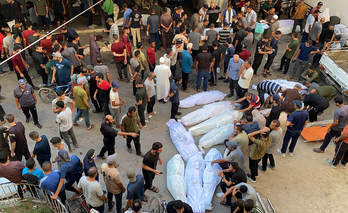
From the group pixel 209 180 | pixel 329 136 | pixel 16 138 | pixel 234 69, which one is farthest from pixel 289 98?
pixel 16 138

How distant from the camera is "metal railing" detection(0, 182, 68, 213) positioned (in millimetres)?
5047

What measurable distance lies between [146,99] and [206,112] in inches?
68.3

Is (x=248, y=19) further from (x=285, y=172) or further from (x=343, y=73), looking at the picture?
(x=285, y=172)

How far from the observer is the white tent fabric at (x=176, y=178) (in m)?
5.53

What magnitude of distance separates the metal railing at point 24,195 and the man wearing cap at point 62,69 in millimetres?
3334

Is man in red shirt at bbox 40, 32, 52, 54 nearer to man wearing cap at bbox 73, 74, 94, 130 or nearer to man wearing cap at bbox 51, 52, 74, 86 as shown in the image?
man wearing cap at bbox 51, 52, 74, 86

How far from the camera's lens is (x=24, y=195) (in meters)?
5.39

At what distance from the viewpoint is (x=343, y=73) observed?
26.7 ft

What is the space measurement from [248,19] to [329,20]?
133 inches

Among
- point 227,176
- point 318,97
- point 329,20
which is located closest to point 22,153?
point 227,176

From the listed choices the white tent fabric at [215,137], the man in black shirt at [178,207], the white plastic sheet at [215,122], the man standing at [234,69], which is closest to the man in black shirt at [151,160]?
the man in black shirt at [178,207]

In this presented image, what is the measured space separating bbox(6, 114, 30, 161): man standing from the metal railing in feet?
2.24

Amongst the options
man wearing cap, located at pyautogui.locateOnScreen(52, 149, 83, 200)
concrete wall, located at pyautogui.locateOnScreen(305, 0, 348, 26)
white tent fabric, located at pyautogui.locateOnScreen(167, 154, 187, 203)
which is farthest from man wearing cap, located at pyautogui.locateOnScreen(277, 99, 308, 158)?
concrete wall, located at pyautogui.locateOnScreen(305, 0, 348, 26)

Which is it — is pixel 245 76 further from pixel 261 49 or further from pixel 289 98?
pixel 261 49
